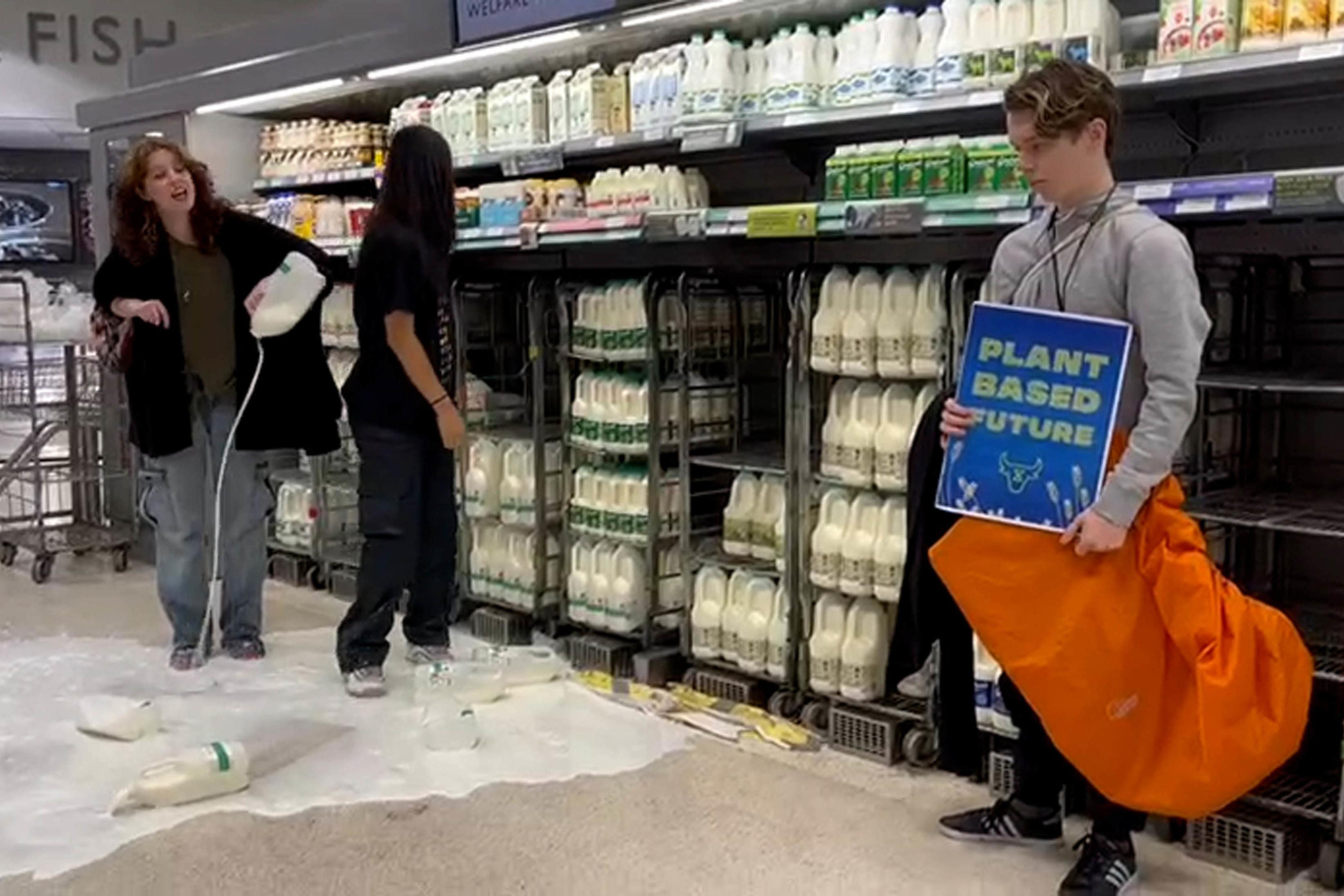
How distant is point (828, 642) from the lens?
12.8ft

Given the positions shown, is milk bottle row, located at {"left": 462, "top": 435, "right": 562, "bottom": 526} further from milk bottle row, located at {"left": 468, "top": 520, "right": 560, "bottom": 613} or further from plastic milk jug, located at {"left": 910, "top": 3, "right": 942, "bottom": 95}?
plastic milk jug, located at {"left": 910, "top": 3, "right": 942, "bottom": 95}

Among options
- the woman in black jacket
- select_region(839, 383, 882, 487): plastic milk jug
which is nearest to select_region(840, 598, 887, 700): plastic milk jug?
select_region(839, 383, 882, 487): plastic milk jug

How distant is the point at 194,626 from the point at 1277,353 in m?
3.51

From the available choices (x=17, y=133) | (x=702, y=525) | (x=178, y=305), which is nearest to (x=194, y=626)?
(x=178, y=305)

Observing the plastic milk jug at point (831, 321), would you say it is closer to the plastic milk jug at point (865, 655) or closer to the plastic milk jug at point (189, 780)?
the plastic milk jug at point (865, 655)

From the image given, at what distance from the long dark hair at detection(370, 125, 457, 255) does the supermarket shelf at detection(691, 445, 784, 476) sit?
40.9 inches

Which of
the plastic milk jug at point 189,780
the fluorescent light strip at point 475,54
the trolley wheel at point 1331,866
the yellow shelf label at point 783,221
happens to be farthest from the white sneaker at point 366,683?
the trolley wheel at point 1331,866

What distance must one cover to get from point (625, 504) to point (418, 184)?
120cm

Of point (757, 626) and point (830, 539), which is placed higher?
point (830, 539)

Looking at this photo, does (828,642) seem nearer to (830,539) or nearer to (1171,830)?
(830,539)

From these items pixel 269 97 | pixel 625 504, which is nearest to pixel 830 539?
pixel 625 504

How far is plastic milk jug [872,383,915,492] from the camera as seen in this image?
3.72 m

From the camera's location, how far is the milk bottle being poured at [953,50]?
355 cm

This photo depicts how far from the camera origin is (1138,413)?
8.83 ft
